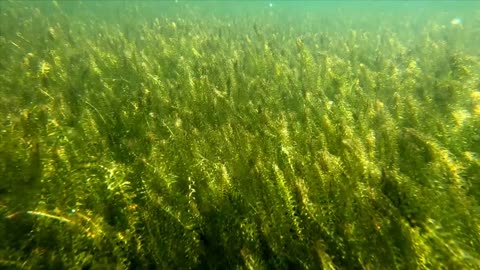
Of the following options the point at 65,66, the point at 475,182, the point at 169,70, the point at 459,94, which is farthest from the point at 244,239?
the point at 65,66

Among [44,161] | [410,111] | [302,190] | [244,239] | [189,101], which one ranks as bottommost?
[410,111]

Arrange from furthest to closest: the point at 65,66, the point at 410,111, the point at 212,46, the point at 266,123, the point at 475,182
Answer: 1. the point at 212,46
2. the point at 65,66
3. the point at 410,111
4. the point at 266,123
5. the point at 475,182

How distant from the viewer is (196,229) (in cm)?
Answer: 241

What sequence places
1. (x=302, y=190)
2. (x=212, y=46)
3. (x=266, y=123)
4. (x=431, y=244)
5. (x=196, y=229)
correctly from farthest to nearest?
(x=212, y=46) < (x=266, y=123) < (x=196, y=229) < (x=302, y=190) < (x=431, y=244)

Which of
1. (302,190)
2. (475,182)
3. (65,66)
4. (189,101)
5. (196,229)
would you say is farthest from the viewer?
(65,66)

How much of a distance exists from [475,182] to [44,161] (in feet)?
11.2

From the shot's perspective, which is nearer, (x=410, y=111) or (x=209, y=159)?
(x=209, y=159)

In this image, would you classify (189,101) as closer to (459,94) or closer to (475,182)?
(475,182)

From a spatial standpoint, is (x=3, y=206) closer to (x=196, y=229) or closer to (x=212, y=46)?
(x=196, y=229)

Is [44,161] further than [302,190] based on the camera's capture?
Yes

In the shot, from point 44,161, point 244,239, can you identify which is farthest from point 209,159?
point 44,161

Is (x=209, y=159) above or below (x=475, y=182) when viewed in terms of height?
above

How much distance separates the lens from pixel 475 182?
2787 millimetres

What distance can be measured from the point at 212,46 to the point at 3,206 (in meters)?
7.53
